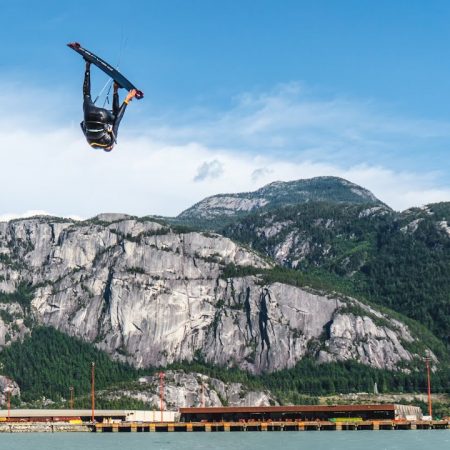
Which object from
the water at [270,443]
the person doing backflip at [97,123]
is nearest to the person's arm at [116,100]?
the person doing backflip at [97,123]

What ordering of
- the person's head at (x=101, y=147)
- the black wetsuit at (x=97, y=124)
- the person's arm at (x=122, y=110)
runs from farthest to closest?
the person's arm at (x=122, y=110) → the person's head at (x=101, y=147) → the black wetsuit at (x=97, y=124)

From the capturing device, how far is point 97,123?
48.8m

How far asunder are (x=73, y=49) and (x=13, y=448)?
384ft

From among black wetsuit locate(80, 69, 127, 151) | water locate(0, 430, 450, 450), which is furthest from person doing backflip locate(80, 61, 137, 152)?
water locate(0, 430, 450, 450)

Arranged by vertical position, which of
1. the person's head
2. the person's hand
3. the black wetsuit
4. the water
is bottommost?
the water

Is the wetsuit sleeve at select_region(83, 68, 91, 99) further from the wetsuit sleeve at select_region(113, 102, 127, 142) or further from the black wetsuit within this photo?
the wetsuit sleeve at select_region(113, 102, 127, 142)

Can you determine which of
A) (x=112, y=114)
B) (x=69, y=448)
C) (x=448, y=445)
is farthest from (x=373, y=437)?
(x=112, y=114)

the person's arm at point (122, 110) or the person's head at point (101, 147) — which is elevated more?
the person's arm at point (122, 110)

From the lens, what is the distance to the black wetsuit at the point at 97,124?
48.6m

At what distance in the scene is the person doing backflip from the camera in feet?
160

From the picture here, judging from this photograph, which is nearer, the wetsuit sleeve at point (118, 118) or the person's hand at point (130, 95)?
the wetsuit sleeve at point (118, 118)

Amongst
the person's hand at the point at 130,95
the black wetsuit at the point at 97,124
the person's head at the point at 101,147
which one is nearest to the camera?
the black wetsuit at the point at 97,124

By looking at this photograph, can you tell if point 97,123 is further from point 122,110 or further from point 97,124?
point 122,110

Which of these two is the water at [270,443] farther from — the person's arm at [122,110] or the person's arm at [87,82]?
the person's arm at [87,82]
